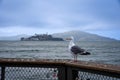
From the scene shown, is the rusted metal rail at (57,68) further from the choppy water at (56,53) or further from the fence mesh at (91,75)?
the choppy water at (56,53)

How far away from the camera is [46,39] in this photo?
13488 centimetres

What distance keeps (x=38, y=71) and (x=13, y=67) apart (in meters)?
0.30

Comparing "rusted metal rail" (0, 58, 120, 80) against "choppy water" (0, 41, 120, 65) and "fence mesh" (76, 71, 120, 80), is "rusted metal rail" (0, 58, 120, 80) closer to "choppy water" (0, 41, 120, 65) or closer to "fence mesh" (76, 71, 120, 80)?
"fence mesh" (76, 71, 120, 80)

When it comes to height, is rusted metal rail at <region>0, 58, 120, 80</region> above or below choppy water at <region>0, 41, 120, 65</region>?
above

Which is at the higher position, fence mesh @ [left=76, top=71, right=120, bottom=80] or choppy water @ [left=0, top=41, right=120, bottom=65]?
fence mesh @ [left=76, top=71, right=120, bottom=80]

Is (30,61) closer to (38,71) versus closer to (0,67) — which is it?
(38,71)

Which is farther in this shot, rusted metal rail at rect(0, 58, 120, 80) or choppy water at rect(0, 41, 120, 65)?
choppy water at rect(0, 41, 120, 65)

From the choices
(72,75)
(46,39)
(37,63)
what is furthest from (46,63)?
(46,39)

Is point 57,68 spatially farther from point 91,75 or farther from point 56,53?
point 56,53

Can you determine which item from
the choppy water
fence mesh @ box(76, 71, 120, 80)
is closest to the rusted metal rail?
fence mesh @ box(76, 71, 120, 80)

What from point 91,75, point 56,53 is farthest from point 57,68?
point 56,53

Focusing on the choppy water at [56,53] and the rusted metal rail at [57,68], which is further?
the choppy water at [56,53]

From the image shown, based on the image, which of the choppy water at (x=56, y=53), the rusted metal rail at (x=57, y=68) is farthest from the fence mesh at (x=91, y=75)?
the choppy water at (x=56, y=53)

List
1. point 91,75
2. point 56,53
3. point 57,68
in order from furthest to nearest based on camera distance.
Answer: point 56,53
point 57,68
point 91,75
